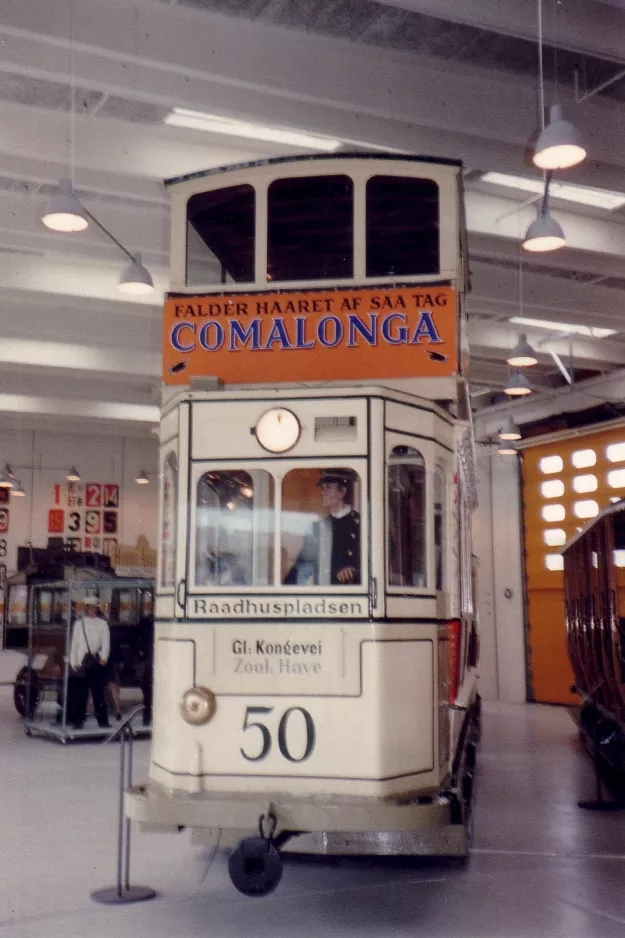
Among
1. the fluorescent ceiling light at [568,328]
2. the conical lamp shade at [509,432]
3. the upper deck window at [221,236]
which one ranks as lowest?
the upper deck window at [221,236]

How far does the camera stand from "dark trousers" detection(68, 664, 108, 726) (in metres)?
12.8

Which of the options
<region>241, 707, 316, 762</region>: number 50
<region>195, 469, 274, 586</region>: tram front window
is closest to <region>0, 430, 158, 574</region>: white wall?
<region>195, 469, 274, 586</region>: tram front window

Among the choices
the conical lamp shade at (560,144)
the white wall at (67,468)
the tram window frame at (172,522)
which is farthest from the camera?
the white wall at (67,468)

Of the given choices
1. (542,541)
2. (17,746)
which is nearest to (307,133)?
(17,746)

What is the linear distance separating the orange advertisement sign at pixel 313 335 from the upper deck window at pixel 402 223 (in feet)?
1.22

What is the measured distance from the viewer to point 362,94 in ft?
26.8

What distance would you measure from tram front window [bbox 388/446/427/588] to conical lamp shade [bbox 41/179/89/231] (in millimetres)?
3923

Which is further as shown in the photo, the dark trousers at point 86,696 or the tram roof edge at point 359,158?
the dark trousers at point 86,696

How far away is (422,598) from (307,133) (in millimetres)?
5094

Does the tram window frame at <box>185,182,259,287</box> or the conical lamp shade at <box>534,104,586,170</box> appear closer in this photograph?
the tram window frame at <box>185,182,259,287</box>

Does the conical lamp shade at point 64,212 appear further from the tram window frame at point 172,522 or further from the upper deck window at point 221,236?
the tram window frame at point 172,522

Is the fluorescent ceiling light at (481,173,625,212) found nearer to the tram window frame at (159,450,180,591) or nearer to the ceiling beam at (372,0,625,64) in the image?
the ceiling beam at (372,0,625,64)

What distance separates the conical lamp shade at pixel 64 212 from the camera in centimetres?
784

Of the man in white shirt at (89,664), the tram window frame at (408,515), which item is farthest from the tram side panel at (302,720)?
the man in white shirt at (89,664)
